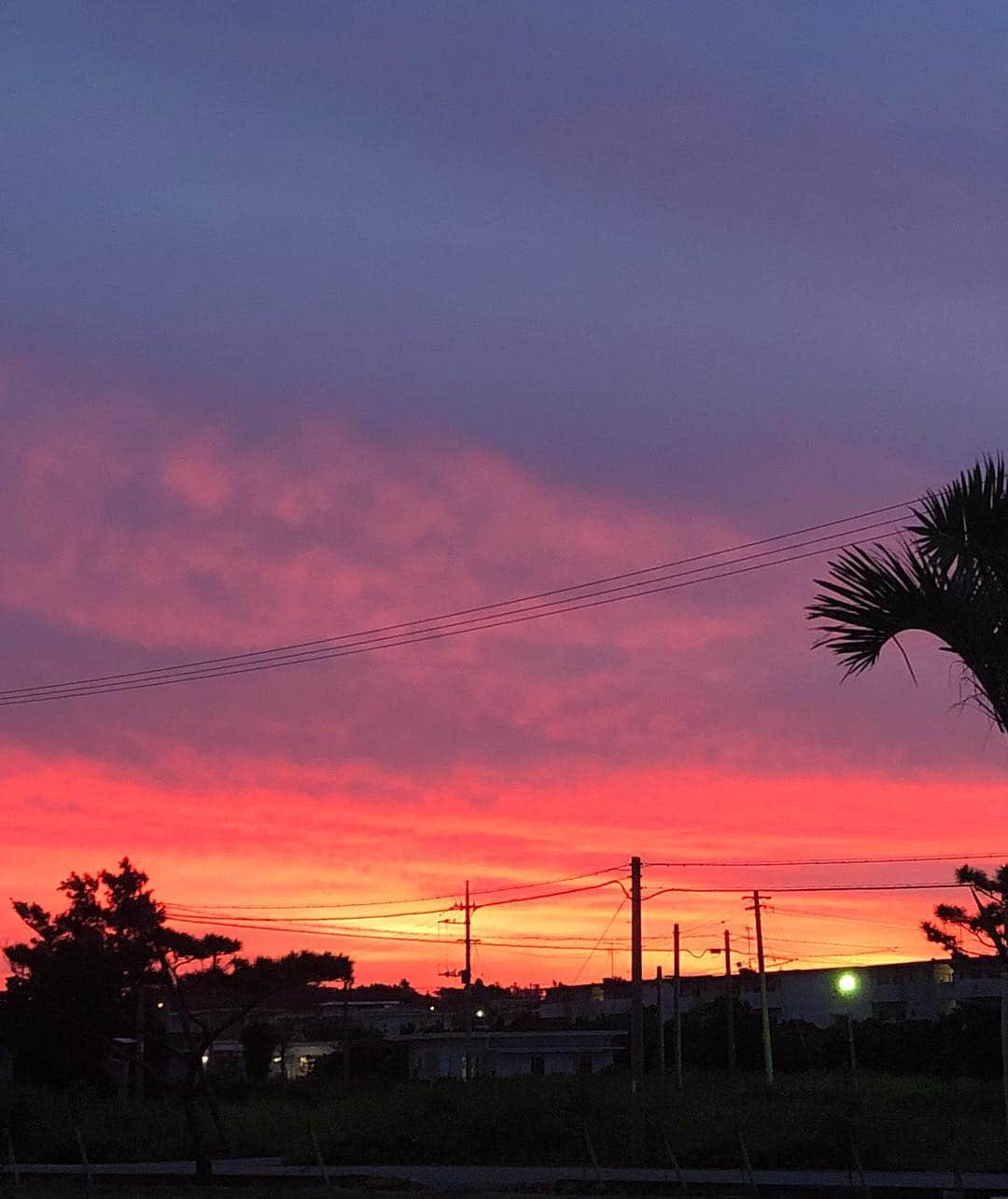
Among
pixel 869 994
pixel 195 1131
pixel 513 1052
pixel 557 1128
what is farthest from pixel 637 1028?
pixel 869 994

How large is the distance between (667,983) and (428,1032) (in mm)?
41697

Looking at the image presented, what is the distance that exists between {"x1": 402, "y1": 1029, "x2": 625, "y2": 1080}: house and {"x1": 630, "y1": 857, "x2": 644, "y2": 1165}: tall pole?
1643 inches

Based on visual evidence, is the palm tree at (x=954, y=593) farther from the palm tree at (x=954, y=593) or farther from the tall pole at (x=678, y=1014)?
the tall pole at (x=678, y=1014)

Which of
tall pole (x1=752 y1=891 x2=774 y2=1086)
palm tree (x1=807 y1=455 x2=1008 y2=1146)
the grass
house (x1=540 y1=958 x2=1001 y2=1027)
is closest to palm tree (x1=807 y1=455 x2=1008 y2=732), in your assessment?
palm tree (x1=807 y1=455 x2=1008 y2=1146)

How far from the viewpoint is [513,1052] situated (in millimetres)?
83750

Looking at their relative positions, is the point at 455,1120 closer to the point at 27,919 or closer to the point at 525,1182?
the point at 525,1182

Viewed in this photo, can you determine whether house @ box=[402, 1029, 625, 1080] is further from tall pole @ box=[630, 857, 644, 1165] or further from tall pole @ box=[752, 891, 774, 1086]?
tall pole @ box=[630, 857, 644, 1165]

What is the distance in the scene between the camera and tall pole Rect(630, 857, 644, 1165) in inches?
1346

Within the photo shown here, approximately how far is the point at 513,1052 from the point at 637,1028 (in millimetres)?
47870

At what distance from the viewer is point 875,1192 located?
80.0 ft

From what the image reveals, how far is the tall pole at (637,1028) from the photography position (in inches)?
1346

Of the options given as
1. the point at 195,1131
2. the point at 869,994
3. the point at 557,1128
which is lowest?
the point at 557,1128

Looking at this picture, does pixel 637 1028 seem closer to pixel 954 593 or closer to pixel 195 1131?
pixel 195 1131

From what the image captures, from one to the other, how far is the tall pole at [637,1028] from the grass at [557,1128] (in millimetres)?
590
